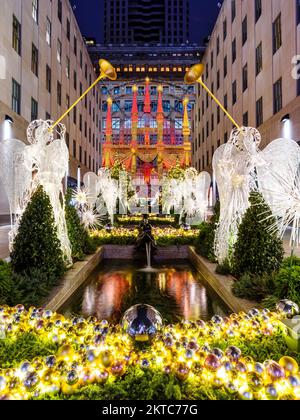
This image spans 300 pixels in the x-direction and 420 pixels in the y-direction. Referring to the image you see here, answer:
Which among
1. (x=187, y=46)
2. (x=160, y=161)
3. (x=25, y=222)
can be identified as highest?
(x=187, y=46)

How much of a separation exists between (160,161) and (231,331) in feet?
109

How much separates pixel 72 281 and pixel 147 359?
415 cm

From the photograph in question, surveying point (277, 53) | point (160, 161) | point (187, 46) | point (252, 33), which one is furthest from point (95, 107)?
point (277, 53)

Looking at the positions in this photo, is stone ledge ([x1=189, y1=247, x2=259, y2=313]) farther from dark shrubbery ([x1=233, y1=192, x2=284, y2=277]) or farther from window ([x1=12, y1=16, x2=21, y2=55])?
window ([x1=12, y1=16, x2=21, y2=55])

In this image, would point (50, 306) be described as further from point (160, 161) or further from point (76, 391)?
point (160, 161)

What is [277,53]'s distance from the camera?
20.7m

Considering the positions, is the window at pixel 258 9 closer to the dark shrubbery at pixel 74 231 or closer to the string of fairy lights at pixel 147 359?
the dark shrubbery at pixel 74 231

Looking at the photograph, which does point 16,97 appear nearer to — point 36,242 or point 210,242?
point 36,242

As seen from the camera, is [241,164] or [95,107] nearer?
[241,164]

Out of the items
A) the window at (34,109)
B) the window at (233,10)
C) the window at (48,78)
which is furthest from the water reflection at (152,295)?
the window at (233,10)

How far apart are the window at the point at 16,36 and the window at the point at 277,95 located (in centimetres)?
1873

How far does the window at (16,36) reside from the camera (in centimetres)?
2042

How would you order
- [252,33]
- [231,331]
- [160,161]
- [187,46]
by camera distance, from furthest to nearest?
[187,46], [160,161], [252,33], [231,331]

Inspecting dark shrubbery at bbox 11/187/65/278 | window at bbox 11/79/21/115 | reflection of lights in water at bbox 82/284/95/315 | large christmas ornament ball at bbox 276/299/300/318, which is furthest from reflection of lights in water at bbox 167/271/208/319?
window at bbox 11/79/21/115
